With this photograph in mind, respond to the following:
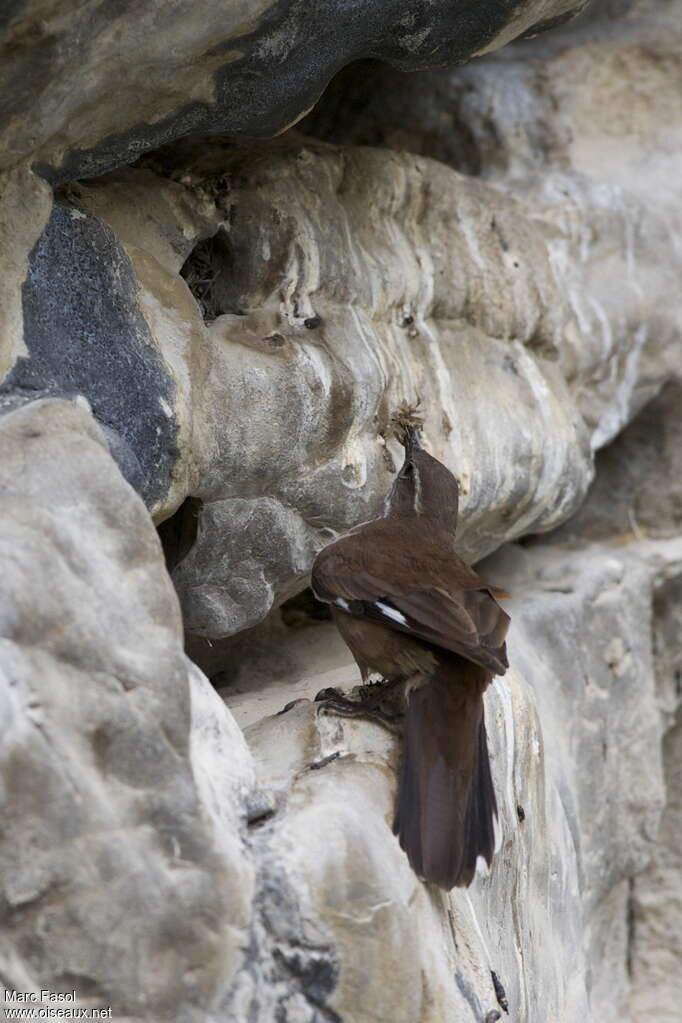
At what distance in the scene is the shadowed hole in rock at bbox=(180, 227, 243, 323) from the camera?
108 inches

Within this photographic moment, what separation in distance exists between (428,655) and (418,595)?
108mm

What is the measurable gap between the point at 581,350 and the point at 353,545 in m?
1.55

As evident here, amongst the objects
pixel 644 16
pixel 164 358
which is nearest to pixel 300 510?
pixel 164 358

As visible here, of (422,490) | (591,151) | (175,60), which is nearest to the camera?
(175,60)

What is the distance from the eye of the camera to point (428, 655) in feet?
7.51

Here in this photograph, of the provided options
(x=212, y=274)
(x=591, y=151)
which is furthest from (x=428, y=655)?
(x=591, y=151)

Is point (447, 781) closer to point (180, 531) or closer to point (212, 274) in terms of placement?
point (180, 531)

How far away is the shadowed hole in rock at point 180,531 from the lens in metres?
2.60

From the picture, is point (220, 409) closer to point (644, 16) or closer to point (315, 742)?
point (315, 742)

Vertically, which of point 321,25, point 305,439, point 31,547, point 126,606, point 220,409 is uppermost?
point 321,25

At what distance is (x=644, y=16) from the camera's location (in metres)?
4.14

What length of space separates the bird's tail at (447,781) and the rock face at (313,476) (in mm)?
54

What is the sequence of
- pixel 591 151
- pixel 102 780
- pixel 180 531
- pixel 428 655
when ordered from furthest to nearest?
pixel 591 151 → pixel 180 531 → pixel 428 655 → pixel 102 780

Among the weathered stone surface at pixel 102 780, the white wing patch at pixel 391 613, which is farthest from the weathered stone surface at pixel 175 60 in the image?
the white wing patch at pixel 391 613
